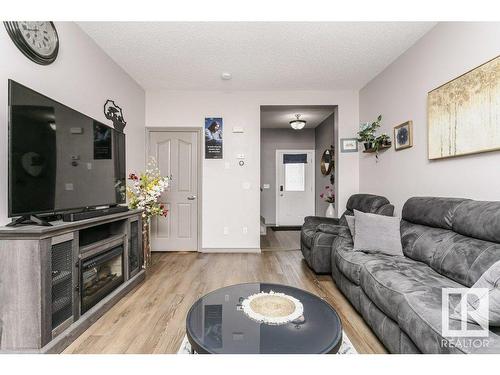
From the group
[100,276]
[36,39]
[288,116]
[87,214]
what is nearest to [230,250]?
[100,276]

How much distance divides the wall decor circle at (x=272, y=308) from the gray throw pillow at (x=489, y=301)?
818 mm

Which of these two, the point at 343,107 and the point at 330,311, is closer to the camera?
the point at 330,311

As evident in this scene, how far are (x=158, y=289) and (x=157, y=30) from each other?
8.85ft

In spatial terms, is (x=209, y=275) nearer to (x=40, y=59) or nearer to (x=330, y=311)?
(x=330, y=311)

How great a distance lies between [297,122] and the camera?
523 cm

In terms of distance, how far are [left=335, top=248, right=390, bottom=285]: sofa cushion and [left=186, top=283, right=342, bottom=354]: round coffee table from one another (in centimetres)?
79

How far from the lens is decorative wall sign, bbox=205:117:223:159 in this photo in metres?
4.13

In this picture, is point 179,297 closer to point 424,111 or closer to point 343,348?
point 343,348

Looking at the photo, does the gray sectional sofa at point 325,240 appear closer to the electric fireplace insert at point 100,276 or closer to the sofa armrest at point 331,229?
the sofa armrest at point 331,229

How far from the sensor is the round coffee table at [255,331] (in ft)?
3.47

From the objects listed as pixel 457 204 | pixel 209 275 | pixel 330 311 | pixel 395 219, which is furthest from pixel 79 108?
pixel 457 204

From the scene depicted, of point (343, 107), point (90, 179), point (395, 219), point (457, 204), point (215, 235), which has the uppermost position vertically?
point (343, 107)

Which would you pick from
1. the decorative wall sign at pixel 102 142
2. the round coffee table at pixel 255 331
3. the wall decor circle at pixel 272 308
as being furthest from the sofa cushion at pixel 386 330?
the decorative wall sign at pixel 102 142

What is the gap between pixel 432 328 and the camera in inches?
47.5
